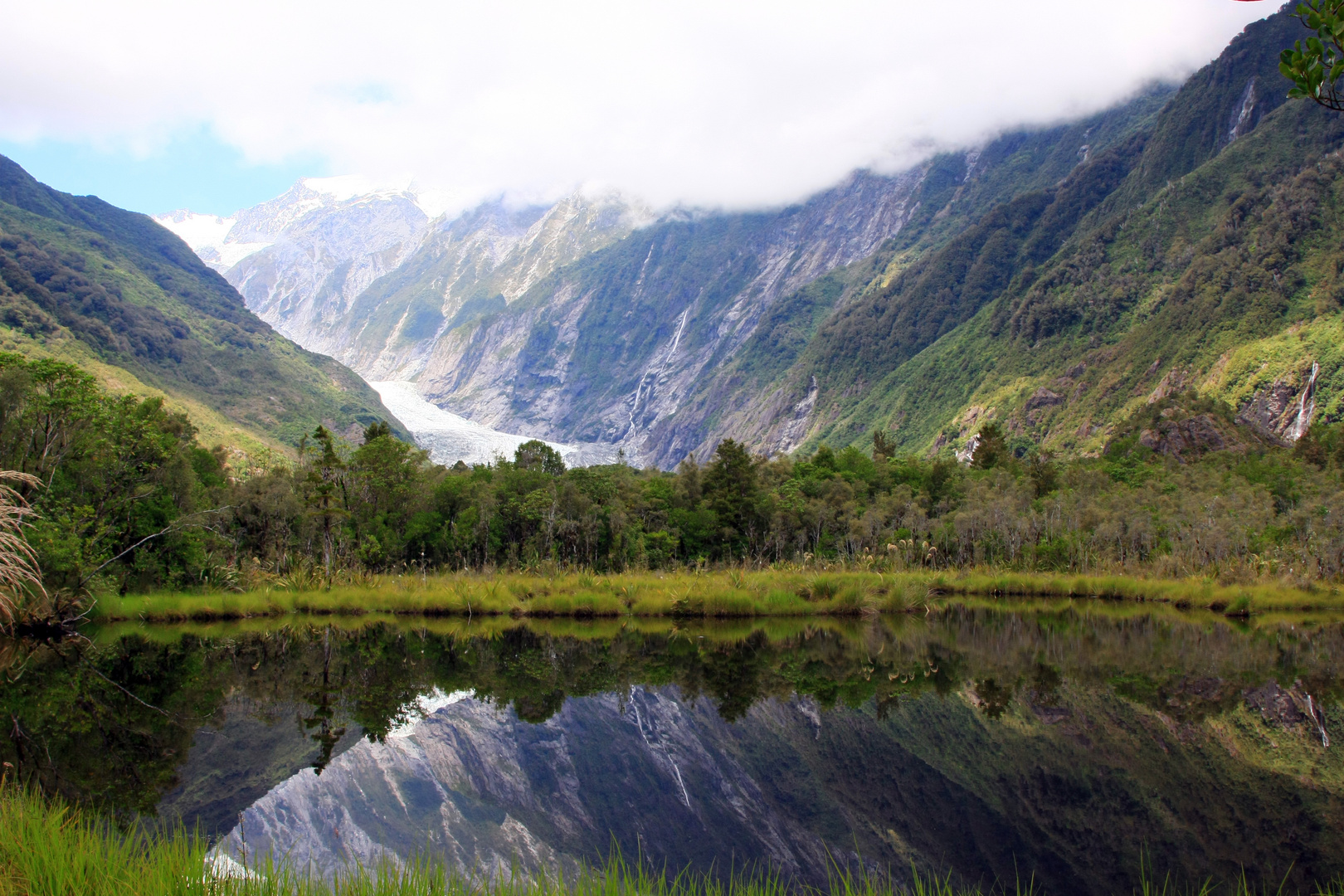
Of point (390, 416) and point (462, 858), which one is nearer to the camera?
point (462, 858)

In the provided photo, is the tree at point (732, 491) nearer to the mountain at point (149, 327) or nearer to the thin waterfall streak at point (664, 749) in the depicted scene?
the thin waterfall streak at point (664, 749)

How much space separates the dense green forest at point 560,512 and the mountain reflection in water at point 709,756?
8334 millimetres

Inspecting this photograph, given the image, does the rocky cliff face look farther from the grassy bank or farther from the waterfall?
the waterfall

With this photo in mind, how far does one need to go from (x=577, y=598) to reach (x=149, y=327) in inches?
4941

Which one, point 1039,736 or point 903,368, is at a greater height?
point 903,368

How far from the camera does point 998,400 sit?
137m

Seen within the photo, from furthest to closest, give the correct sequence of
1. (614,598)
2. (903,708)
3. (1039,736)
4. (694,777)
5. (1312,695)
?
(614,598)
(1312,695)
(903,708)
(1039,736)
(694,777)

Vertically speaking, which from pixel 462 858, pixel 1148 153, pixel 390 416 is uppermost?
pixel 1148 153

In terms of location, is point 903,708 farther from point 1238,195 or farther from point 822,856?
point 1238,195

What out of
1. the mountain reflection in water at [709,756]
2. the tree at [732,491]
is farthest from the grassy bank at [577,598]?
the tree at [732,491]

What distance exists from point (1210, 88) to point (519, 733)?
21819 centimetres

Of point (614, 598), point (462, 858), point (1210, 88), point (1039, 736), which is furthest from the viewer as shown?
point (1210, 88)

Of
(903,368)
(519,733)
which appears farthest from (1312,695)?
(903,368)

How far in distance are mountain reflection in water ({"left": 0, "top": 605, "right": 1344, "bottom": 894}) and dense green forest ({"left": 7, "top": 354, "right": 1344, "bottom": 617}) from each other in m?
8.33
